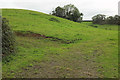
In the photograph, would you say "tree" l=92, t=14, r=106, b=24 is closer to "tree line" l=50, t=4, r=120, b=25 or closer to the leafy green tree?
"tree line" l=50, t=4, r=120, b=25

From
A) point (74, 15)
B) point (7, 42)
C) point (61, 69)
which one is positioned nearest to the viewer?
point (61, 69)

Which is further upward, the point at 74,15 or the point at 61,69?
the point at 74,15

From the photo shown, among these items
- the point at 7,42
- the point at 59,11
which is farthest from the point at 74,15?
the point at 7,42

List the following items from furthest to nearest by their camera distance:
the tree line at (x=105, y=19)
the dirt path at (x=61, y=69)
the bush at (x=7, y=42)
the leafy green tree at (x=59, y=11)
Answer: the leafy green tree at (x=59, y=11)
the tree line at (x=105, y=19)
the bush at (x=7, y=42)
the dirt path at (x=61, y=69)

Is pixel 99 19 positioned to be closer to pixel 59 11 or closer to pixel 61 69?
pixel 59 11

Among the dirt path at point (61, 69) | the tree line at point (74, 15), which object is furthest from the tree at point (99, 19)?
the dirt path at point (61, 69)

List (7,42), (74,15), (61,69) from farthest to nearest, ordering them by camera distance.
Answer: (74,15) < (7,42) < (61,69)

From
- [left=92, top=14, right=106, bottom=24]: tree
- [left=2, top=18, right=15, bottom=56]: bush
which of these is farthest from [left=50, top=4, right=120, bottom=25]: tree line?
[left=2, top=18, right=15, bottom=56]: bush

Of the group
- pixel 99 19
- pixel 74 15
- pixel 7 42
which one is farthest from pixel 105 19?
pixel 7 42

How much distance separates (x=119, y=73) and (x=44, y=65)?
464 centimetres

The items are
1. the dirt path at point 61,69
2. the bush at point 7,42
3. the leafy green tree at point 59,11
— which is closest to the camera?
the dirt path at point 61,69

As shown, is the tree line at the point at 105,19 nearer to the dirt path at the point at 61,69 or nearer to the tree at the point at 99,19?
the tree at the point at 99,19

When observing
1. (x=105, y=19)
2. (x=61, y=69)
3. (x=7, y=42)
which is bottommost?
(x=61, y=69)

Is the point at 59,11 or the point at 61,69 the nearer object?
the point at 61,69
